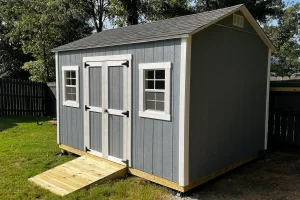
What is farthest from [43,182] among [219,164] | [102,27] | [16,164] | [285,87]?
[102,27]

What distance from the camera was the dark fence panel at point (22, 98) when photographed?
1139 cm

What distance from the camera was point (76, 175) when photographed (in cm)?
470

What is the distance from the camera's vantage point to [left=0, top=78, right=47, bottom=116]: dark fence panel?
11.4m

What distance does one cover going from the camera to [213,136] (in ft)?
14.8

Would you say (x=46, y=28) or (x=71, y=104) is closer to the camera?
(x=71, y=104)

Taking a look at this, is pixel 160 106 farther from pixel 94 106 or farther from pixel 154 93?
pixel 94 106

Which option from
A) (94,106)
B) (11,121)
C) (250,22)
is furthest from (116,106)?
(11,121)

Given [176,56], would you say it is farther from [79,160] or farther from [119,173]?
[79,160]

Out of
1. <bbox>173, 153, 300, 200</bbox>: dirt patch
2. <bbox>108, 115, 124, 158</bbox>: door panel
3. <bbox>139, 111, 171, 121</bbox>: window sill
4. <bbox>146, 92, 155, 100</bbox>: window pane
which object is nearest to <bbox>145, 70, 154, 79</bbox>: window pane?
<bbox>146, 92, 155, 100</bbox>: window pane

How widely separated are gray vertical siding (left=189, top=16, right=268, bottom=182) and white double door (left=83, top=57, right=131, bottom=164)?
1.24 meters

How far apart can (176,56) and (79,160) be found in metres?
2.94

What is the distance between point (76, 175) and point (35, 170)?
96cm

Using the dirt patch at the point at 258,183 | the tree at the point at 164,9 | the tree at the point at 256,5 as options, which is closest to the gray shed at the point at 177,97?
the dirt patch at the point at 258,183

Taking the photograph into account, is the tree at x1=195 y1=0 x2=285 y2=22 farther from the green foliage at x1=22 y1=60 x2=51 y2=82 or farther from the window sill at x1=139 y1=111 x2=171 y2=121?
the window sill at x1=139 y1=111 x2=171 y2=121
